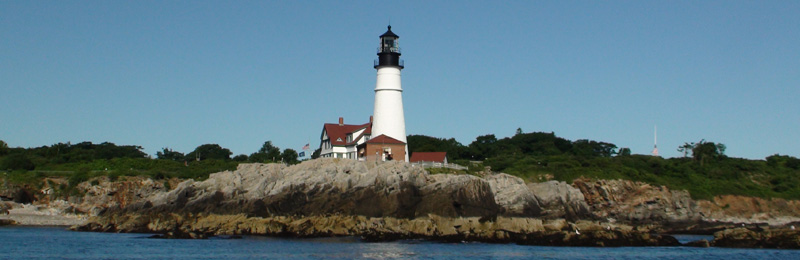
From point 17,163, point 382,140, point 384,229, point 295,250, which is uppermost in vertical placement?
point 382,140

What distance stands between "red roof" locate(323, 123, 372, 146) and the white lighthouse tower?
15.0ft

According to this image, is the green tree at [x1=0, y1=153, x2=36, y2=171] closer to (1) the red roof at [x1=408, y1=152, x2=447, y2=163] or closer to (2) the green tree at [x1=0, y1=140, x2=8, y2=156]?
(2) the green tree at [x1=0, y1=140, x2=8, y2=156]

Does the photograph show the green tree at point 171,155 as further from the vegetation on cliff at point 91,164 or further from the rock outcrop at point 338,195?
the rock outcrop at point 338,195

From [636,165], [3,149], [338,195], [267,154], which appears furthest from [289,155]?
[338,195]

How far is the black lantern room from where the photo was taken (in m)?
55.8

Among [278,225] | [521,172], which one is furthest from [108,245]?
[521,172]

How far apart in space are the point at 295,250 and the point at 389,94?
22.9 m

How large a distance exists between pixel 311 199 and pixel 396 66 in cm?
1597

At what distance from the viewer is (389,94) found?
2211 inches

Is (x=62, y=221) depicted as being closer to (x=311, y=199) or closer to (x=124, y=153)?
(x=311, y=199)

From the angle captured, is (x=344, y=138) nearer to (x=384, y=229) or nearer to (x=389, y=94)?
(x=389, y=94)

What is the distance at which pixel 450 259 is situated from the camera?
32844 millimetres

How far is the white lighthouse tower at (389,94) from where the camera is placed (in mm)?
55884

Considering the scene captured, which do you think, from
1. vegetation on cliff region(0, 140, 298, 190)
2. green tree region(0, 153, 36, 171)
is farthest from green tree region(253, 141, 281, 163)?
green tree region(0, 153, 36, 171)
